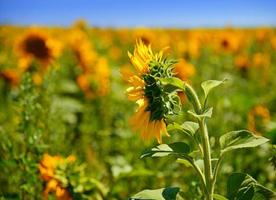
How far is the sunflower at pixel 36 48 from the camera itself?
3.81 metres

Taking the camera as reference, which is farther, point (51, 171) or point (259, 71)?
point (259, 71)

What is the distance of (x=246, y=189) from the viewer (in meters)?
1.25

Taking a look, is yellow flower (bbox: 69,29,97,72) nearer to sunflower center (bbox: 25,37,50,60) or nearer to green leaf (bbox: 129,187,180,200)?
sunflower center (bbox: 25,37,50,60)

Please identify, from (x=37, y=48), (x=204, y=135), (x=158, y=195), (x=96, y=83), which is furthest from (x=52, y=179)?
(x=37, y=48)

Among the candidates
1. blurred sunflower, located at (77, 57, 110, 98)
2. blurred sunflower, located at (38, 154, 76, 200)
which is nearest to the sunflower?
blurred sunflower, located at (77, 57, 110, 98)

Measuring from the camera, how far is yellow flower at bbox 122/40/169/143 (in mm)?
1265

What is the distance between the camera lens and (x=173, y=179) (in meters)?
2.37

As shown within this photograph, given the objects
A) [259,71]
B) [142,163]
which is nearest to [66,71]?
[259,71]

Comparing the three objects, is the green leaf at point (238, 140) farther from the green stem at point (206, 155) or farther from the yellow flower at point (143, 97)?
the yellow flower at point (143, 97)

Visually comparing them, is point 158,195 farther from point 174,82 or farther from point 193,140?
point 174,82

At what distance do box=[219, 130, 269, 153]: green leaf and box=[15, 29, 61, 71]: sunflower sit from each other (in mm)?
2715

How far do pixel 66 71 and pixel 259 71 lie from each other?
1981 millimetres

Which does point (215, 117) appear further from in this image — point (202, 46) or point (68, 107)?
point (202, 46)

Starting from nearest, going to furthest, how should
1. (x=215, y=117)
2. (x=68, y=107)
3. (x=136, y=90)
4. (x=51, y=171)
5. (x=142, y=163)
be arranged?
(x=136, y=90) → (x=51, y=171) → (x=142, y=163) → (x=215, y=117) → (x=68, y=107)
